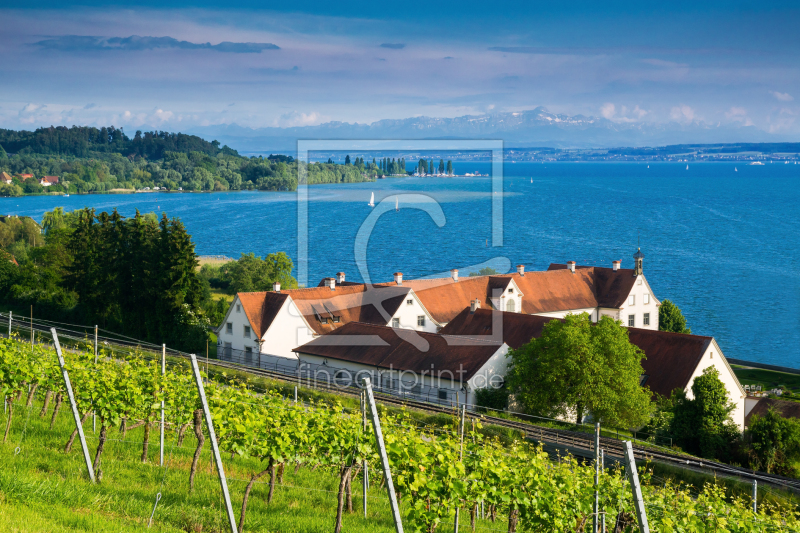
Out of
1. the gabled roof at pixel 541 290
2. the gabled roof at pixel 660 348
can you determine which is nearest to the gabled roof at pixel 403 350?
the gabled roof at pixel 660 348

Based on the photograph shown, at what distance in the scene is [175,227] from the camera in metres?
49.2

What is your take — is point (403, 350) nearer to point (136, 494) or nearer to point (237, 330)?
point (237, 330)

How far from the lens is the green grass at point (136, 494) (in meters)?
11.0

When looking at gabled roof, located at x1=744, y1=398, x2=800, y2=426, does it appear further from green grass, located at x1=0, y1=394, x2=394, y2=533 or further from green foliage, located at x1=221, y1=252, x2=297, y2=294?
green foliage, located at x1=221, y1=252, x2=297, y2=294

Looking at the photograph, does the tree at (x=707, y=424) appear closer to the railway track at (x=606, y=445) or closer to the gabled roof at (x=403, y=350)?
the railway track at (x=606, y=445)

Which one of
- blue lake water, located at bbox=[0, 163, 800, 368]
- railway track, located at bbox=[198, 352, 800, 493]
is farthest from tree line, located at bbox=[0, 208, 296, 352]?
blue lake water, located at bbox=[0, 163, 800, 368]

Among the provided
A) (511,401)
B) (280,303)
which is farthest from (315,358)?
(511,401)

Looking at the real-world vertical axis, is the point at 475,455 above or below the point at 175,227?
below

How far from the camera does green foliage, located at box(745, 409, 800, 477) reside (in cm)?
2902

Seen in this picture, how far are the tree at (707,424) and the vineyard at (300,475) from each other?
17782 mm

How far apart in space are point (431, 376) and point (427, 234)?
12989cm

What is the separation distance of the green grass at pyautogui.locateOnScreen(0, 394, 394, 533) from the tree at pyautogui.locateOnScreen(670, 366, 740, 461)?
19.5m

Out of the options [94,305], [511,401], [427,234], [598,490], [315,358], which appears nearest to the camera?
[598,490]

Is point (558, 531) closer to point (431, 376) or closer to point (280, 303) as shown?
point (431, 376)
